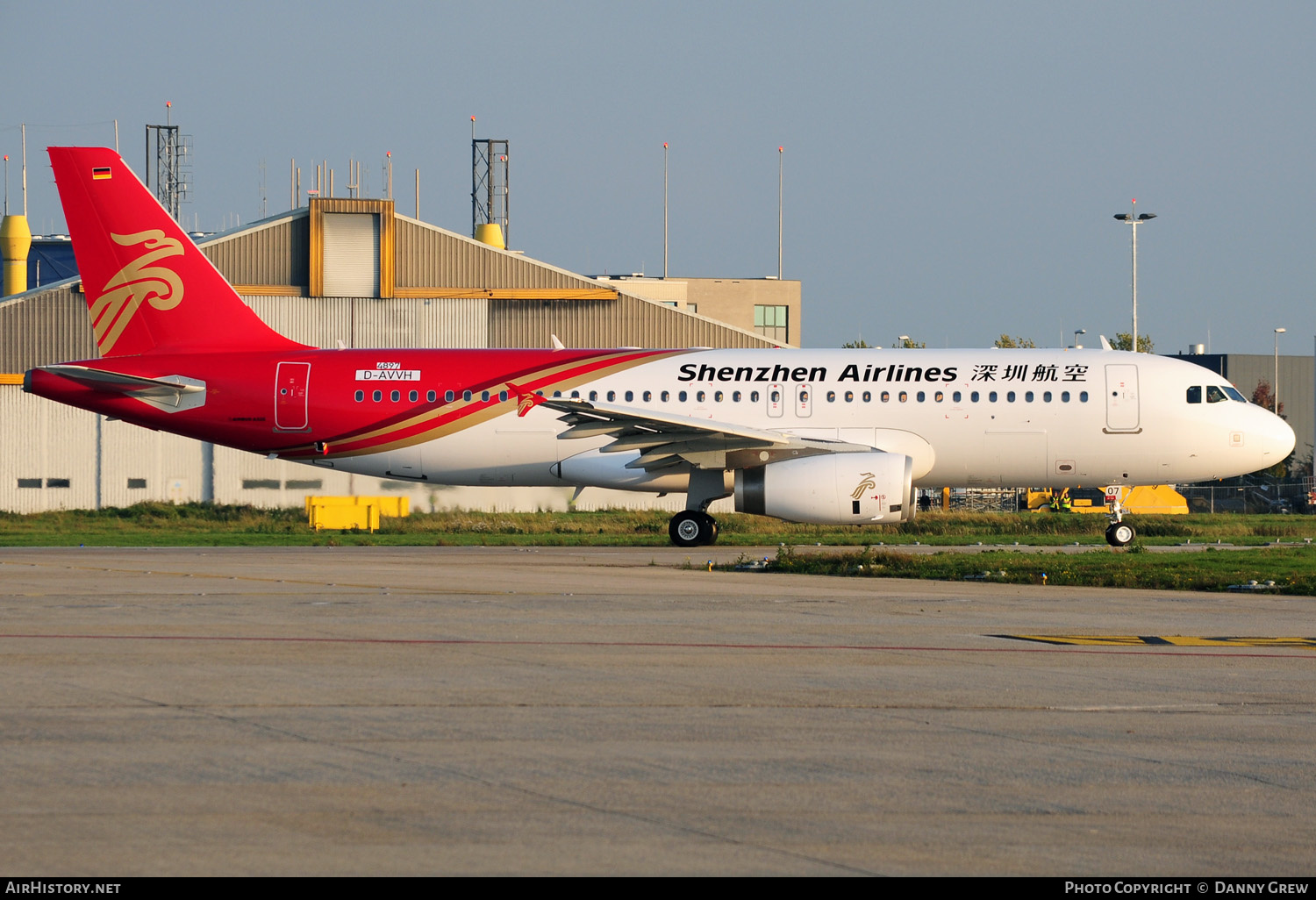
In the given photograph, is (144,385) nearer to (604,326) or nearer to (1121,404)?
(1121,404)

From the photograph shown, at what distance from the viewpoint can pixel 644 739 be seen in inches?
360

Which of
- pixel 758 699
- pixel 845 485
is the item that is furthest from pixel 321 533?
pixel 758 699

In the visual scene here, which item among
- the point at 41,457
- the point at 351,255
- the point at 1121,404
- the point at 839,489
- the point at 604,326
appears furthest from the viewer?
the point at 604,326

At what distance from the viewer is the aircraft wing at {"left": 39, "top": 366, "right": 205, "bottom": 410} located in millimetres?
28297

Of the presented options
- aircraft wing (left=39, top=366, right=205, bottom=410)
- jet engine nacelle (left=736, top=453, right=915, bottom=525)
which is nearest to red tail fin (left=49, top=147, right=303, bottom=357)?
aircraft wing (left=39, top=366, right=205, bottom=410)

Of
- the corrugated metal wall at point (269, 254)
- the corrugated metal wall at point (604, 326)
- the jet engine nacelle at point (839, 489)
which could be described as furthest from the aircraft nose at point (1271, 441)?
the corrugated metal wall at point (269, 254)

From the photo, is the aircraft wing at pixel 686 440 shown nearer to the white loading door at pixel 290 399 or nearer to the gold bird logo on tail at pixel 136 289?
the white loading door at pixel 290 399

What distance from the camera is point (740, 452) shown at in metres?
27.5

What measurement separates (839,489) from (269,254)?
25.3m

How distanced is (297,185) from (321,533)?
20.3 meters

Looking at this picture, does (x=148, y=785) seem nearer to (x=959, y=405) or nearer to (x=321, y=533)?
(x=959, y=405)

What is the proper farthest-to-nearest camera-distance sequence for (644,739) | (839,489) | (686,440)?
(686,440), (839,489), (644,739)
